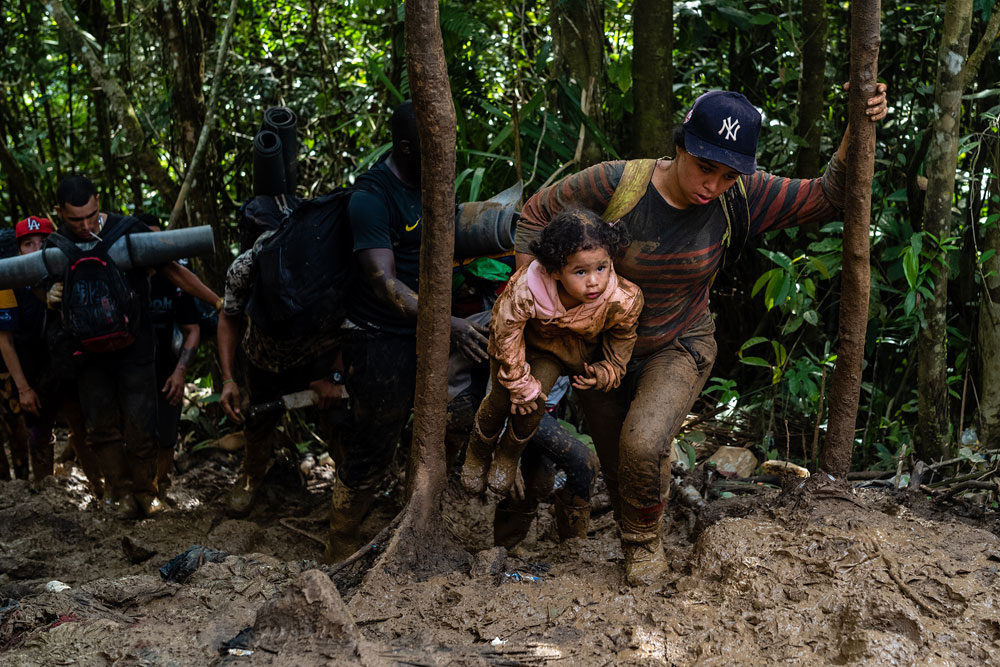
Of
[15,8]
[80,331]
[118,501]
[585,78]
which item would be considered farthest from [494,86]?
[15,8]

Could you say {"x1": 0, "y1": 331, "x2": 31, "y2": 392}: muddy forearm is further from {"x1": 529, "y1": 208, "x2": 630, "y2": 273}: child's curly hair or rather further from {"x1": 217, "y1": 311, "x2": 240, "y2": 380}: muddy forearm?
{"x1": 529, "y1": 208, "x2": 630, "y2": 273}: child's curly hair

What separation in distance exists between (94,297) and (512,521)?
2.87m

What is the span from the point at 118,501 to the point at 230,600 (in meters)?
3.26

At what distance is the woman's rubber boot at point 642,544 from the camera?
11.6ft

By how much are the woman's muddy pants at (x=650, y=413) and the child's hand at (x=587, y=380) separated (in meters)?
0.18

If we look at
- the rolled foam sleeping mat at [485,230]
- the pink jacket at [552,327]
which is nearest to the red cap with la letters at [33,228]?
the rolled foam sleeping mat at [485,230]

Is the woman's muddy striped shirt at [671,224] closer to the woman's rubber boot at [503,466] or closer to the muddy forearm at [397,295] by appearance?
the woman's rubber boot at [503,466]

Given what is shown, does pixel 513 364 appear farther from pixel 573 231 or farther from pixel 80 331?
pixel 80 331

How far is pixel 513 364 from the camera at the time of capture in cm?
348

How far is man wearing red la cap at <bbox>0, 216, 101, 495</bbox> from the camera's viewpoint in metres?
6.27

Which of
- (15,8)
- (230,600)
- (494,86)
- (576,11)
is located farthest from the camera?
(15,8)

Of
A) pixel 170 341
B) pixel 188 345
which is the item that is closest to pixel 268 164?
pixel 188 345

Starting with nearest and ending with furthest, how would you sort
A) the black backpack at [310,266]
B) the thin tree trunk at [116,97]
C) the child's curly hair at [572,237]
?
the child's curly hair at [572,237] → the black backpack at [310,266] → the thin tree trunk at [116,97]

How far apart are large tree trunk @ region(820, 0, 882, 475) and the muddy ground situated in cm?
25
